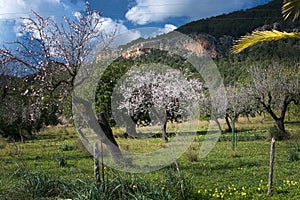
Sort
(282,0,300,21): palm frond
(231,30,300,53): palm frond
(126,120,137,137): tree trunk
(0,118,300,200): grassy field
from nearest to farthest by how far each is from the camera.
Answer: (0,118,300,200): grassy field < (282,0,300,21): palm frond < (231,30,300,53): palm frond < (126,120,137,137): tree trunk

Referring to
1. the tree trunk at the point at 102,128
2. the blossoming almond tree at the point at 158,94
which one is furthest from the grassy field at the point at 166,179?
the blossoming almond tree at the point at 158,94

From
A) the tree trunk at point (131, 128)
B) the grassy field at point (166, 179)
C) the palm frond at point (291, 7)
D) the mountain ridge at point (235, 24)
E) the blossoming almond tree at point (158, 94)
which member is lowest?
the grassy field at point (166, 179)

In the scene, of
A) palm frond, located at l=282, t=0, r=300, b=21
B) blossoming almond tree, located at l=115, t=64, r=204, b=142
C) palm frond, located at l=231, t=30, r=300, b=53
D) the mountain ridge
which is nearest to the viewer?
palm frond, located at l=282, t=0, r=300, b=21

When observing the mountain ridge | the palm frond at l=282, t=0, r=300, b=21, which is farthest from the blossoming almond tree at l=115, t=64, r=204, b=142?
the mountain ridge

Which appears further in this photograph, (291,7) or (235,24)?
(235,24)

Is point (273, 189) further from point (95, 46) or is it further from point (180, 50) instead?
point (180, 50)

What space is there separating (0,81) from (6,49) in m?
14.2

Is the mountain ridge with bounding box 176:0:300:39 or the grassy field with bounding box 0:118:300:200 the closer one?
the grassy field with bounding box 0:118:300:200

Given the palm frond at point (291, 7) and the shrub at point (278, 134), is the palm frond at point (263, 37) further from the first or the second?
the shrub at point (278, 134)

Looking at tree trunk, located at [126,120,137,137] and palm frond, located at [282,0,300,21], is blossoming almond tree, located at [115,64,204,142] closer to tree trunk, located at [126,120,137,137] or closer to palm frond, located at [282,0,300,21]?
tree trunk, located at [126,120,137,137]

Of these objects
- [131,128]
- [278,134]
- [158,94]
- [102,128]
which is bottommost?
[278,134]

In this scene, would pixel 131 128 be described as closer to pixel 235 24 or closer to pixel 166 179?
pixel 166 179

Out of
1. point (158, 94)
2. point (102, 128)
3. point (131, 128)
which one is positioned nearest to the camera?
point (102, 128)

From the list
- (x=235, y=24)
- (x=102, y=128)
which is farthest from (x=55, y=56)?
(x=235, y=24)
